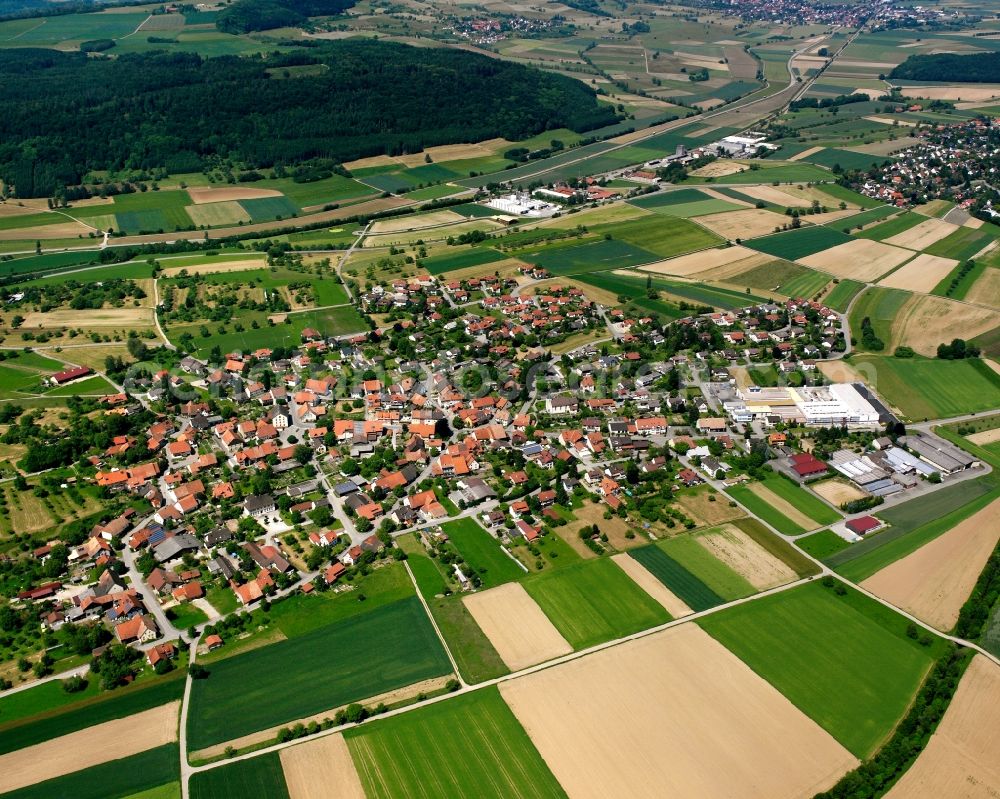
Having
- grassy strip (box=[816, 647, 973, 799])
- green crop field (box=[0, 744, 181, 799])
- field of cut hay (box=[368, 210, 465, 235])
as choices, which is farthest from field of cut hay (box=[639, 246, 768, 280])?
green crop field (box=[0, 744, 181, 799])

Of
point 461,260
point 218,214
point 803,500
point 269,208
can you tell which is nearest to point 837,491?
point 803,500

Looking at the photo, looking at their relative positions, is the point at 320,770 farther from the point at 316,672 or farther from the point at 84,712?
the point at 84,712

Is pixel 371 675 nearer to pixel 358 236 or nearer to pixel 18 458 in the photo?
pixel 18 458

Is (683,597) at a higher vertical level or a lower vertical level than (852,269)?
lower

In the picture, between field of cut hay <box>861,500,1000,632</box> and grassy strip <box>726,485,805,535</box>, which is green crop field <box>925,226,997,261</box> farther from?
grassy strip <box>726,485,805,535</box>

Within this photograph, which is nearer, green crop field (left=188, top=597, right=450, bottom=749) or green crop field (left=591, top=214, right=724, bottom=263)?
green crop field (left=188, top=597, right=450, bottom=749)

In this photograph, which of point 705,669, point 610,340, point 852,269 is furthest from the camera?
point 852,269

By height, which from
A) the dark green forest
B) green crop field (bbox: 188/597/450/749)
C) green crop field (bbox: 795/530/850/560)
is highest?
the dark green forest

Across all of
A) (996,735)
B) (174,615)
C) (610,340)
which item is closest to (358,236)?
(610,340)
